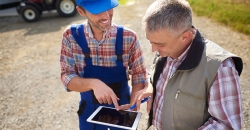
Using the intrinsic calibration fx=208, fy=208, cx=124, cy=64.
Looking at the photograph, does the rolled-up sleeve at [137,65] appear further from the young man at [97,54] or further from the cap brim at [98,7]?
the cap brim at [98,7]

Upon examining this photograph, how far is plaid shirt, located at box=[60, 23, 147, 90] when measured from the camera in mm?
1632

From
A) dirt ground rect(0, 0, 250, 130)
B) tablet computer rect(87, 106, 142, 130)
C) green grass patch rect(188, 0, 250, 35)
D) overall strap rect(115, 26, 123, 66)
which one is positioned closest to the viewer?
tablet computer rect(87, 106, 142, 130)

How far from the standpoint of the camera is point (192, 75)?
4.06ft

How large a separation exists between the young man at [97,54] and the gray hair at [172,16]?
42cm

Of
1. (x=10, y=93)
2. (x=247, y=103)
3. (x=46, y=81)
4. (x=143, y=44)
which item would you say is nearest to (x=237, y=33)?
(x=143, y=44)

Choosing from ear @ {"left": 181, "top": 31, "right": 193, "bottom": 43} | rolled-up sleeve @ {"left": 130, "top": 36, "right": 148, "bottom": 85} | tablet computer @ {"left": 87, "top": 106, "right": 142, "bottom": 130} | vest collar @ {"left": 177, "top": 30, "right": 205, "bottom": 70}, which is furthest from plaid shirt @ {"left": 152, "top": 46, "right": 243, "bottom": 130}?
rolled-up sleeve @ {"left": 130, "top": 36, "right": 148, "bottom": 85}

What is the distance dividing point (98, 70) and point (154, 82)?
465mm

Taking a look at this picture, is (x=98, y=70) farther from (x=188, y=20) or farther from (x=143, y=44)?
(x=143, y=44)

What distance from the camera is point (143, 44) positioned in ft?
18.7

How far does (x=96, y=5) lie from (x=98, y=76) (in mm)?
571

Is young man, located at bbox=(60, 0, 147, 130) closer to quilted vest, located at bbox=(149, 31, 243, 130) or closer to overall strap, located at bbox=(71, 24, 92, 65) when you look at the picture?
overall strap, located at bbox=(71, 24, 92, 65)

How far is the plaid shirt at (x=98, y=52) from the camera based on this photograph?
1.63m

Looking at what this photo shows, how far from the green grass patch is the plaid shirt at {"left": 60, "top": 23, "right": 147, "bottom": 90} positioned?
17.1 ft

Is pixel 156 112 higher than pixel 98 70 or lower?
lower
